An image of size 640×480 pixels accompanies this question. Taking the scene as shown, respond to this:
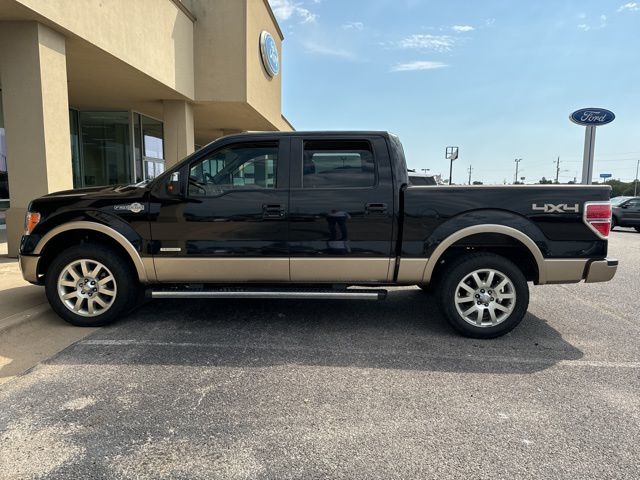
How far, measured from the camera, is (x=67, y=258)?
15.5 ft

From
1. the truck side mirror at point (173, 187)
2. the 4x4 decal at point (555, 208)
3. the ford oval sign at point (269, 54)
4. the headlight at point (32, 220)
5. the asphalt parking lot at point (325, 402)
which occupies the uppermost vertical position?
the ford oval sign at point (269, 54)

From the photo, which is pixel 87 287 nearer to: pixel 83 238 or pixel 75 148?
pixel 83 238

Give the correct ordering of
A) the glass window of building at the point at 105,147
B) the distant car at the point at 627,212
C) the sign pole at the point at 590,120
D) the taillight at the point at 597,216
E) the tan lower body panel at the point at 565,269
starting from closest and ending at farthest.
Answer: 1. the taillight at the point at 597,216
2. the tan lower body panel at the point at 565,269
3. the sign pole at the point at 590,120
4. the glass window of building at the point at 105,147
5. the distant car at the point at 627,212

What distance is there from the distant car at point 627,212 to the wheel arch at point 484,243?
59.4ft

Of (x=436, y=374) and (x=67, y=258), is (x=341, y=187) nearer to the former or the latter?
(x=436, y=374)

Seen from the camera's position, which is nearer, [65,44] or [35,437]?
[35,437]

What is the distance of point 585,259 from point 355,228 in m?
2.31

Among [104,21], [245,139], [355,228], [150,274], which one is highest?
[104,21]

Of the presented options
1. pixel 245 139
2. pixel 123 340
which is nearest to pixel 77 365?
pixel 123 340

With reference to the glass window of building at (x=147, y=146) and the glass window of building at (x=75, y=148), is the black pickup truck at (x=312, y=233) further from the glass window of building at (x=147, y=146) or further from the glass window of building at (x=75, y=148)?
the glass window of building at (x=75, y=148)

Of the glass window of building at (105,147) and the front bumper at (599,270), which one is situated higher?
the glass window of building at (105,147)

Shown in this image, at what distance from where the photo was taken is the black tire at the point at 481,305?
4531 millimetres

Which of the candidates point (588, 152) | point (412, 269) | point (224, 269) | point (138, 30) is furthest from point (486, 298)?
point (588, 152)

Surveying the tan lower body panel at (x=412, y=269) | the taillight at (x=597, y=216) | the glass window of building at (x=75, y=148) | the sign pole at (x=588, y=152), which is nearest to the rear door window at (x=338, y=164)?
the tan lower body panel at (x=412, y=269)
